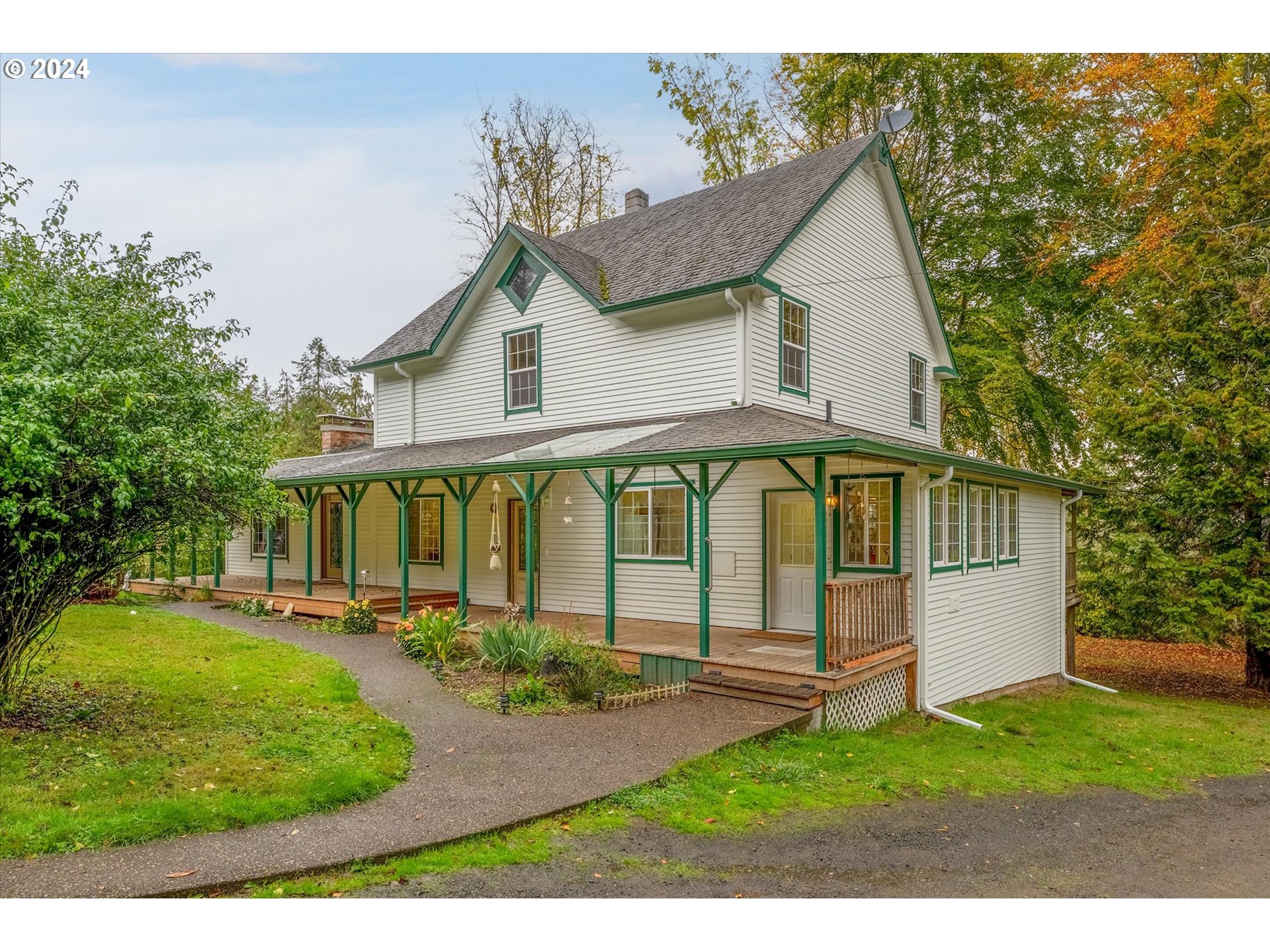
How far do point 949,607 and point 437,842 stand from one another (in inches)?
302

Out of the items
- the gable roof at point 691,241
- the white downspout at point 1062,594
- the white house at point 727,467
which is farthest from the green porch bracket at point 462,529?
the white downspout at point 1062,594

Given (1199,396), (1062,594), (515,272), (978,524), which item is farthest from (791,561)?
(1199,396)

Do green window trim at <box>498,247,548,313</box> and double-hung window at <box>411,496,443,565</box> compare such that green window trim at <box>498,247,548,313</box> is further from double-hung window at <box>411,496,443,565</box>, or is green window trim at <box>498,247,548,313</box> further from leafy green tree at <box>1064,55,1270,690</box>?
leafy green tree at <box>1064,55,1270,690</box>

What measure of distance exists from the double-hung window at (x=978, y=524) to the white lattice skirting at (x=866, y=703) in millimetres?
2389

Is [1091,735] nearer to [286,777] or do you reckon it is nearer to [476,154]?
[286,777]

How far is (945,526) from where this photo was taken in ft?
33.6

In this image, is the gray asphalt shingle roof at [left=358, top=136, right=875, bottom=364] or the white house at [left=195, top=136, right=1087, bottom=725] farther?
the gray asphalt shingle roof at [left=358, top=136, right=875, bottom=364]

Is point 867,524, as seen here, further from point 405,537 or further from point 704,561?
point 405,537

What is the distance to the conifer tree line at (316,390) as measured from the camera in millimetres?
39656

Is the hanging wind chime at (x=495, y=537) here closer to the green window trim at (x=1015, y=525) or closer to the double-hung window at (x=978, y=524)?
the double-hung window at (x=978, y=524)

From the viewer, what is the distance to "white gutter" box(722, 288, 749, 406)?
11.3 meters

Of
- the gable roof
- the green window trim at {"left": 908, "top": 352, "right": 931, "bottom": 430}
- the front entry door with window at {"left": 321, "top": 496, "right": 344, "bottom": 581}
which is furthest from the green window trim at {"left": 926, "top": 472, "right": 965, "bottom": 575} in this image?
the front entry door with window at {"left": 321, "top": 496, "right": 344, "bottom": 581}

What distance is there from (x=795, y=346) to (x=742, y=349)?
1337 mm

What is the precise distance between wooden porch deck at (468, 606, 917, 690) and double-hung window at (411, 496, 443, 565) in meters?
4.20
